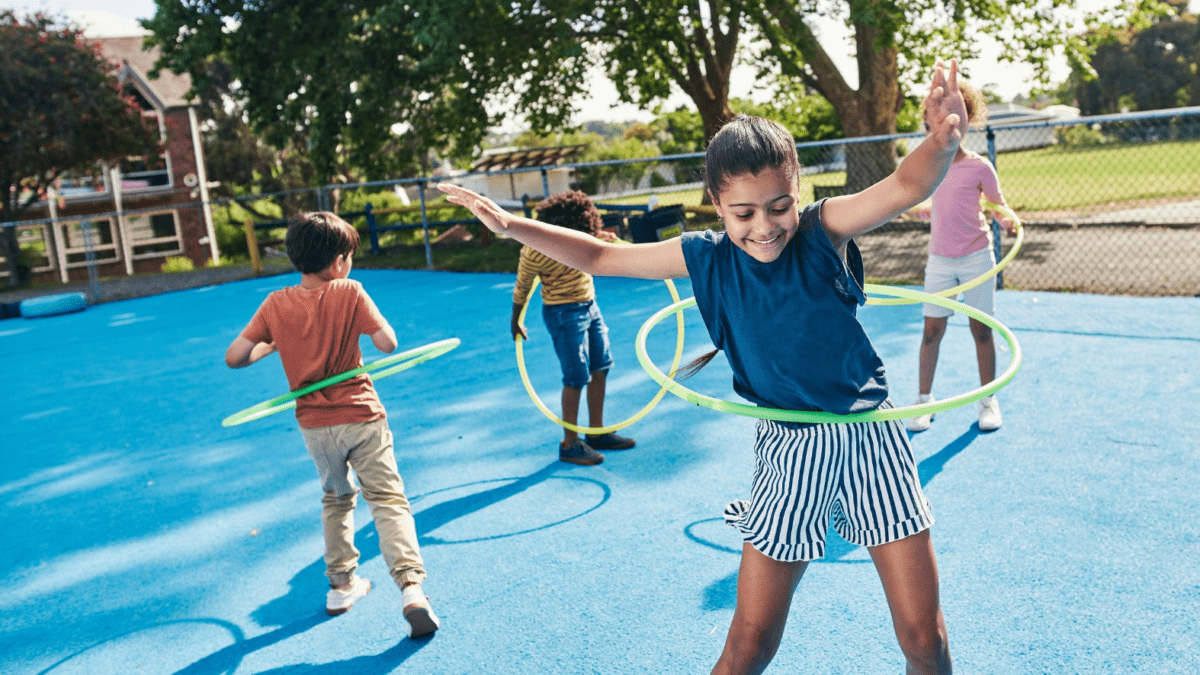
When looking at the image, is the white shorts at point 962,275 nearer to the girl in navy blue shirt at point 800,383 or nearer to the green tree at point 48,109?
the girl in navy blue shirt at point 800,383

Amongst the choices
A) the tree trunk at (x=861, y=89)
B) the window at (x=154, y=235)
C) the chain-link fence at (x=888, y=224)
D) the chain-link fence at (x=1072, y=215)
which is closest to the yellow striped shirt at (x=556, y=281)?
the chain-link fence at (x=888, y=224)

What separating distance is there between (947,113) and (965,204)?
3.78 m

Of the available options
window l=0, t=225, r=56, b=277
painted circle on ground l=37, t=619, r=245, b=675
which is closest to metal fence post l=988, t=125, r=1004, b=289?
painted circle on ground l=37, t=619, r=245, b=675

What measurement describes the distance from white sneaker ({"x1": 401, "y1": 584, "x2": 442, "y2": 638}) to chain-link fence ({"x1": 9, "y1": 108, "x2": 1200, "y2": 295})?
2039mm

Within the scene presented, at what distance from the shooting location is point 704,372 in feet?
25.2

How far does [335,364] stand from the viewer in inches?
155

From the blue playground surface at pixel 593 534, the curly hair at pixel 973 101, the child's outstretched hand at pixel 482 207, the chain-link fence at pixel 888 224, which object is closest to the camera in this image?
the child's outstretched hand at pixel 482 207

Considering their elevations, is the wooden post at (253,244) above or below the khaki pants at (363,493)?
above

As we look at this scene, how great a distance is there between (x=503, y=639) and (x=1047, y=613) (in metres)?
2.10

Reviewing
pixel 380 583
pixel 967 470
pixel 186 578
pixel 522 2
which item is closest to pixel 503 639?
pixel 380 583

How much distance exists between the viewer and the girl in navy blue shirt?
230 centimetres

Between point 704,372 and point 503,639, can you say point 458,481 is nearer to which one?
point 503,639

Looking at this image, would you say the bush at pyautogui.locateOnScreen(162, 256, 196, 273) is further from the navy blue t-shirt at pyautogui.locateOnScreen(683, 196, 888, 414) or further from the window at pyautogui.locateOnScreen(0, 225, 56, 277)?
the navy blue t-shirt at pyautogui.locateOnScreen(683, 196, 888, 414)

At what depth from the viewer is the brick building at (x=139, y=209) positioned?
31.2m
